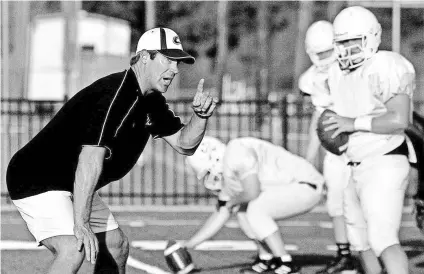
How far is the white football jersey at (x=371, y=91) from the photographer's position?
6.51m

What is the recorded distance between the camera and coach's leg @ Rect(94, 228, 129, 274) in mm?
5762

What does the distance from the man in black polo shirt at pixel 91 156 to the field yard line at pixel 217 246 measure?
14.4ft

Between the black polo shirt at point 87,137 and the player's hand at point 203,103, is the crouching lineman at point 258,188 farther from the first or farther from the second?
the black polo shirt at point 87,137

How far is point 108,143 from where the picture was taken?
5324 millimetres

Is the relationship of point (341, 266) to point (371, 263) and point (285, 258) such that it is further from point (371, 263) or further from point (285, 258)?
point (371, 263)

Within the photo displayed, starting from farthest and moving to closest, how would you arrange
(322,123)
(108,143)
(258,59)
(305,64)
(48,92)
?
(258,59) → (305,64) → (48,92) → (322,123) → (108,143)

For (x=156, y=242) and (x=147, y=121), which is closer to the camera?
(x=147, y=121)

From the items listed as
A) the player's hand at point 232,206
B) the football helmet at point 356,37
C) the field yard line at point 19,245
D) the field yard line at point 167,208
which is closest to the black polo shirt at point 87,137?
the football helmet at point 356,37

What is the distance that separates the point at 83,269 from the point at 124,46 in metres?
27.5

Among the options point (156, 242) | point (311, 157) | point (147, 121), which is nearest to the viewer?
point (147, 121)

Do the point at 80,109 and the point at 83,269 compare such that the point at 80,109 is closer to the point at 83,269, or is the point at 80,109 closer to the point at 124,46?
the point at 83,269

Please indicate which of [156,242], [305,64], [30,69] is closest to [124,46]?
[30,69]

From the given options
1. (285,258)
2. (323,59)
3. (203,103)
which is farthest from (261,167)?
(203,103)

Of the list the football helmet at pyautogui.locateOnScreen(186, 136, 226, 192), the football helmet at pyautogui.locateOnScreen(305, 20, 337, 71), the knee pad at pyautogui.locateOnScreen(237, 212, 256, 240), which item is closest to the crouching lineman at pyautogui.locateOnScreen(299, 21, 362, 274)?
the football helmet at pyautogui.locateOnScreen(305, 20, 337, 71)
